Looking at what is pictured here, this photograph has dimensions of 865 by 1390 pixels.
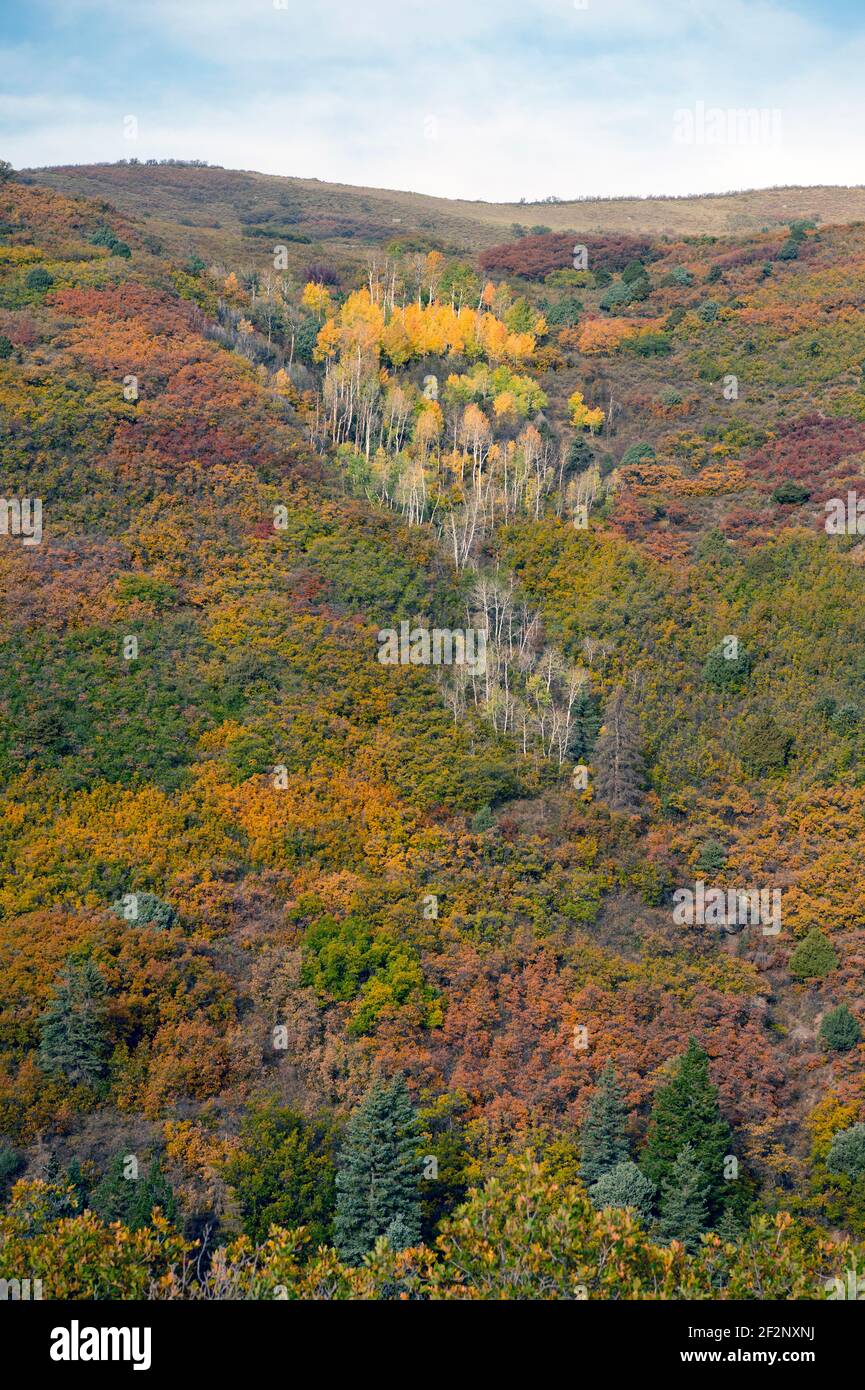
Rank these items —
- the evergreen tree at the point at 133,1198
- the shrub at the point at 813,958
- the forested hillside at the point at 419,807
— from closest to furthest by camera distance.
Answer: the evergreen tree at the point at 133,1198
the forested hillside at the point at 419,807
the shrub at the point at 813,958

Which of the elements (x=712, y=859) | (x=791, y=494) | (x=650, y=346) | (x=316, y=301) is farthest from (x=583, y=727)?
(x=316, y=301)

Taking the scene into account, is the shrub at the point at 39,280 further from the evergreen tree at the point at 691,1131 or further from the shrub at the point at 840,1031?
the shrub at the point at 840,1031

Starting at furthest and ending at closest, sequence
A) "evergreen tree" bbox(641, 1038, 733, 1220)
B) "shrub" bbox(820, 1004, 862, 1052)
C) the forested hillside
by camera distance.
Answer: "shrub" bbox(820, 1004, 862, 1052), "evergreen tree" bbox(641, 1038, 733, 1220), the forested hillside

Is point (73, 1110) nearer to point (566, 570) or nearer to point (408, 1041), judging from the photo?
point (408, 1041)

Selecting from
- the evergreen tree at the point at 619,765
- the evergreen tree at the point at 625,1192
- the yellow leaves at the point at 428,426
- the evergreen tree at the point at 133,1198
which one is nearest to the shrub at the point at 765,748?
the evergreen tree at the point at 619,765

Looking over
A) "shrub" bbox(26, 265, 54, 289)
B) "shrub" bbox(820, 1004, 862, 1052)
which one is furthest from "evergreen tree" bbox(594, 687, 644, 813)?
"shrub" bbox(26, 265, 54, 289)

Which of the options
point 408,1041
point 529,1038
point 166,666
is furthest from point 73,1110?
point 166,666

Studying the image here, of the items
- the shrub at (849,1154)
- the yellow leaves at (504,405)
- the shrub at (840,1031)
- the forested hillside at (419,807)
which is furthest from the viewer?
the yellow leaves at (504,405)

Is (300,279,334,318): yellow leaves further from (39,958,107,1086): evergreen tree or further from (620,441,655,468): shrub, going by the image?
(39,958,107,1086): evergreen tree
